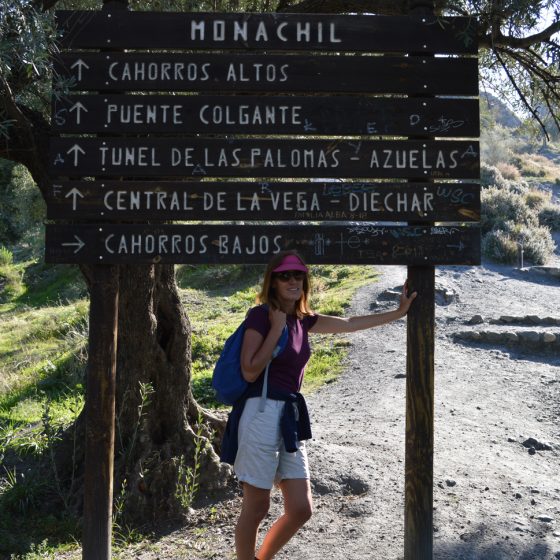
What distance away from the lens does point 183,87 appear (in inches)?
171

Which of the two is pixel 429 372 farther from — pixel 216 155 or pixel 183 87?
pixel 183 87

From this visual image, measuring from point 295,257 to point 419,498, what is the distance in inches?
65.5

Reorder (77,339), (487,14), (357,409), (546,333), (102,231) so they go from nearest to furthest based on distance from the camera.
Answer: (102,231) < (487,14) < (357,409) < (546,333) < (77,339)

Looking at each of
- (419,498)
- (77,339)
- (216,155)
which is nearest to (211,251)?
(216,155)

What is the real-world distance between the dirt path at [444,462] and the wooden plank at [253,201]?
7.86 ft

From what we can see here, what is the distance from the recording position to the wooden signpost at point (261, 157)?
424 cm

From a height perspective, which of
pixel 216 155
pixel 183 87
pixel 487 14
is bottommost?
pixel 216 155

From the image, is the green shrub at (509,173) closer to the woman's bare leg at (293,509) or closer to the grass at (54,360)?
the grass at (54,360)

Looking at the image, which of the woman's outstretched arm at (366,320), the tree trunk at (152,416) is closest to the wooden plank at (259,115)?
the woman's outstretched arm at (366,320)

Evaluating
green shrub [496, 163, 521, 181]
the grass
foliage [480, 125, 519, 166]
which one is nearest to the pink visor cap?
the grass

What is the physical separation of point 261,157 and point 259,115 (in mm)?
255

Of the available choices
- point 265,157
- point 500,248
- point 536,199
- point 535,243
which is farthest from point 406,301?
point 536,199

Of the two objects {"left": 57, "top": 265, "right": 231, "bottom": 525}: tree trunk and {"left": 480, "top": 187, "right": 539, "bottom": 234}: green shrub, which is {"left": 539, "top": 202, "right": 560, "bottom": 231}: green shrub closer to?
{"left": 480, "top": 187, "right": 539, "bottom": 234}: green shrub

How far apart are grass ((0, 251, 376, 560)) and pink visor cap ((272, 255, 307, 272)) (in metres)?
2.83
